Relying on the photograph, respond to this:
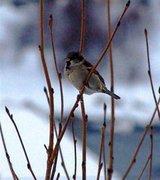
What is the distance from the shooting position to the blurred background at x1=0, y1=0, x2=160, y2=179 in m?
1.41

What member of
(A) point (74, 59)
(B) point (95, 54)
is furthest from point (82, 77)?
(B) point (95, 54)

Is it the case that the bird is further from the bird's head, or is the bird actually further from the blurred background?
the blurred background

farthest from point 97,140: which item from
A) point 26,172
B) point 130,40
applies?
point 130,40

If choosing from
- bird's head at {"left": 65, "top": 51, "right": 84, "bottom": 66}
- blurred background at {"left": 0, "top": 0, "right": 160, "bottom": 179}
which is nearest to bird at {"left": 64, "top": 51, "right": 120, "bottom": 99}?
bird's head at {"left": 65, "top": 51, "right": 84, "bottom": 66}

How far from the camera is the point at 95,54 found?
4.56 feet

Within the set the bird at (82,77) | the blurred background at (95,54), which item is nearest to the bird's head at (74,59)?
the bird at (82,77)

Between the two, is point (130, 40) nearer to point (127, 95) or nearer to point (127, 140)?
point (127, 95)

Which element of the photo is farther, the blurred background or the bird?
the blurred background

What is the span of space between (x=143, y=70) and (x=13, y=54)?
45 cm

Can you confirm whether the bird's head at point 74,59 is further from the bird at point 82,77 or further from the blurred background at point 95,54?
the blurred background at point 95,54

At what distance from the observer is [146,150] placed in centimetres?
142

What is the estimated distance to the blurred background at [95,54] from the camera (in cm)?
141

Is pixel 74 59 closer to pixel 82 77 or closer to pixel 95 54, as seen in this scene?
pixel 82 77

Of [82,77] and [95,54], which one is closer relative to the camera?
[82,77]
